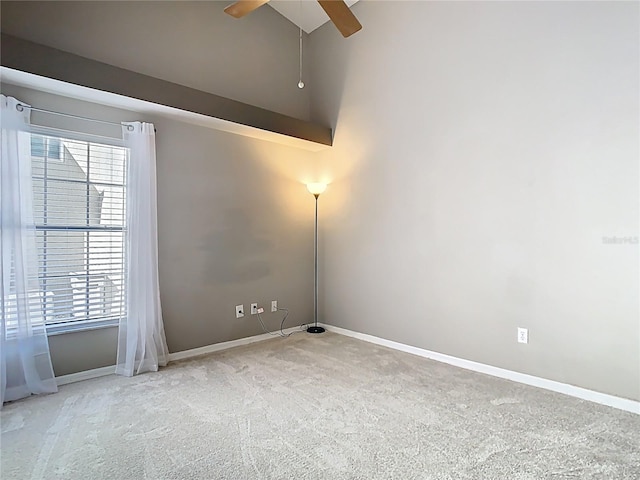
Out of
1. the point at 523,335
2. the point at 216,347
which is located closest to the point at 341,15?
the point at 523,335

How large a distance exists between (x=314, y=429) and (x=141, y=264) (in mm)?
1980

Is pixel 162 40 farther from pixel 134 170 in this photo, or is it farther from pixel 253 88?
pixel 134 170

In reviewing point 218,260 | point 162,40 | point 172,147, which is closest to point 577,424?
point 218,260

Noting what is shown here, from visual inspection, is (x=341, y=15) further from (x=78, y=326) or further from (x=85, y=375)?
(x=85, y=375)

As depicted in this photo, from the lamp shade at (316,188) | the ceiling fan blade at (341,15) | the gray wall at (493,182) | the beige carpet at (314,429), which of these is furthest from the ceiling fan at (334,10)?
the beige carpet at (314,429)

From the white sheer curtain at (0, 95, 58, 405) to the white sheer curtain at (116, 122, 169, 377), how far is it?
1.81 feet

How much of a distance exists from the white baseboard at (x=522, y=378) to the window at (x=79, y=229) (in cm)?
262

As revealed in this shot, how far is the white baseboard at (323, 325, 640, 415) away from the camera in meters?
2.42

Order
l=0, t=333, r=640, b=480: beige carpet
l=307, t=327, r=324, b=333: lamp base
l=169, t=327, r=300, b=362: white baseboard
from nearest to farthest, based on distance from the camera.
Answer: l=0, t=333, r=640, b=480: beige carpet → l=169, t=327, r=300, b=362: white baseboard → l=307, t=327, r=324, b=333: lamp base

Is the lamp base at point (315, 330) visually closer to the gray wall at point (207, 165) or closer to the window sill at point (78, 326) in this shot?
the gray wall at point (207, 165)

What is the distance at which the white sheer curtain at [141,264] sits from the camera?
9.98 feet

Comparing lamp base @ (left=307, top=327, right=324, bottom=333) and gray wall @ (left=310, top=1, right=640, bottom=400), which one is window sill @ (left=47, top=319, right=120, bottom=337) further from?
gray wall @ (left=310, top=1, right=640, bottom=400)

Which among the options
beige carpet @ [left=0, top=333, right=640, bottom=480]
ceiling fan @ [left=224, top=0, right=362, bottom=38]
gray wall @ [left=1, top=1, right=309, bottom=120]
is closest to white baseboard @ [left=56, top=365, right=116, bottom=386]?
beige carpet @ [left=0, top=333, right=640, bottom=480]

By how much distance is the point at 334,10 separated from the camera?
91.5 inches
